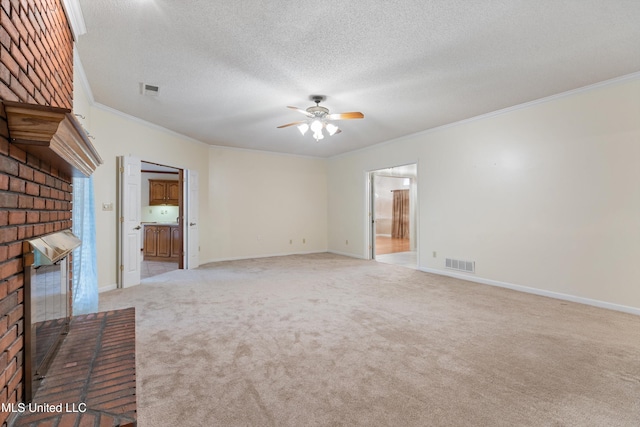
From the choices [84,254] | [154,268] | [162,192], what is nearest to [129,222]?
[84,254]

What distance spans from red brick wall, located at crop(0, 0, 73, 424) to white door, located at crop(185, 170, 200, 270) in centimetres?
405

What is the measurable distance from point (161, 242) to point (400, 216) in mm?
8502

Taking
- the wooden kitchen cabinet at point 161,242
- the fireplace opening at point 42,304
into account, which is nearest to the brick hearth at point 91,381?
the fireplace opening at point 42,304

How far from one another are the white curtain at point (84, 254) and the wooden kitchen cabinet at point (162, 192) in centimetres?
532

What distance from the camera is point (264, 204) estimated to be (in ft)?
23.7

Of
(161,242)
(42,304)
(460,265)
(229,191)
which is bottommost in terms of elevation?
(460,265)

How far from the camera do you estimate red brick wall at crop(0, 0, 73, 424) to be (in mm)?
1086

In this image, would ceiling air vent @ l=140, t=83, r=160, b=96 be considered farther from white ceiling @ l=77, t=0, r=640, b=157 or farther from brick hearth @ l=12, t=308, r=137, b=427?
brick hearth @ l=12, t=308, r=137, b=427

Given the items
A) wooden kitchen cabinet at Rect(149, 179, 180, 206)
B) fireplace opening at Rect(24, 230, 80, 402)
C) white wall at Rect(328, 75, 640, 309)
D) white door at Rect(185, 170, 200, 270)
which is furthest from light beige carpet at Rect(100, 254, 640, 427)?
wooden kitchen cabinet at Rect(149, 179, 180, 206)

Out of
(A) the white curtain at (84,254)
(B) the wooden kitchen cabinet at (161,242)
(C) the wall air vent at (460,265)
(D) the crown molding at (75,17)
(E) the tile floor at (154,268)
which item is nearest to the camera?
(D) the crown molding at (75,17)

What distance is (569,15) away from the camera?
7.34ft

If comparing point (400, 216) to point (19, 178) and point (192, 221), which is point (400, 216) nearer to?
point (192, 221)

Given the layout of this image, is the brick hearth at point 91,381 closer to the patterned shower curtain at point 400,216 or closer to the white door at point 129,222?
the white door at point 129,222

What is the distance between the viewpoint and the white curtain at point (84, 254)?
9.64 ft
